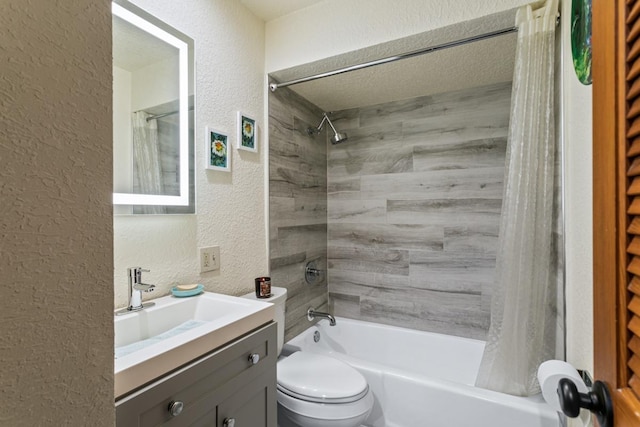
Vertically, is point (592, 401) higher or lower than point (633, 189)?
lower

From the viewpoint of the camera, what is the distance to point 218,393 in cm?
92

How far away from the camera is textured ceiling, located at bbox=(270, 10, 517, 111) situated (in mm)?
1458

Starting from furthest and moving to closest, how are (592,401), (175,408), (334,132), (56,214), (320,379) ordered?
(334,132), (320,379), (175,408), (592,401), (56,214)

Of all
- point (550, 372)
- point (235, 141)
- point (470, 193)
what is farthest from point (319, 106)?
point (550, 372)

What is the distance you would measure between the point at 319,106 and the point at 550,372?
2182 mm

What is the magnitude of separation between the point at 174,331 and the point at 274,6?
5.79 feet

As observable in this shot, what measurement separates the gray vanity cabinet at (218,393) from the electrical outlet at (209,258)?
525 millimetres

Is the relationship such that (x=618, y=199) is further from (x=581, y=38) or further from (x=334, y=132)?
(x=334, y=132)

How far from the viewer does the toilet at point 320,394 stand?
1.35 m

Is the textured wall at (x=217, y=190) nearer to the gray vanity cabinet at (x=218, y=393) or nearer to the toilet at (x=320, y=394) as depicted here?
the toilet at (x=320, y=394)

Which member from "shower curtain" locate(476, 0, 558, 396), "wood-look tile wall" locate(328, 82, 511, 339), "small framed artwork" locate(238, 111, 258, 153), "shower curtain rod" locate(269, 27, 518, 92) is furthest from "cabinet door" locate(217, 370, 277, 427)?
"shower curtain rod" locate(269, 27, 518, 92)

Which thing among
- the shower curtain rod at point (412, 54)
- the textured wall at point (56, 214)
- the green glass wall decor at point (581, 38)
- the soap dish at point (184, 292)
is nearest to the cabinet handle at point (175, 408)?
the textured wall at point (56, 214)

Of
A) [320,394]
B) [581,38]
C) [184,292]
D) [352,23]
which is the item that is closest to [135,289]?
[184,292]

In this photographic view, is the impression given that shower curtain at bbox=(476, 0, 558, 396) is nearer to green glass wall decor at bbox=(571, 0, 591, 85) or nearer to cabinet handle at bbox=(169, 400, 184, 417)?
green glass wall decor at bbox=(571, 0, 591, 85)
